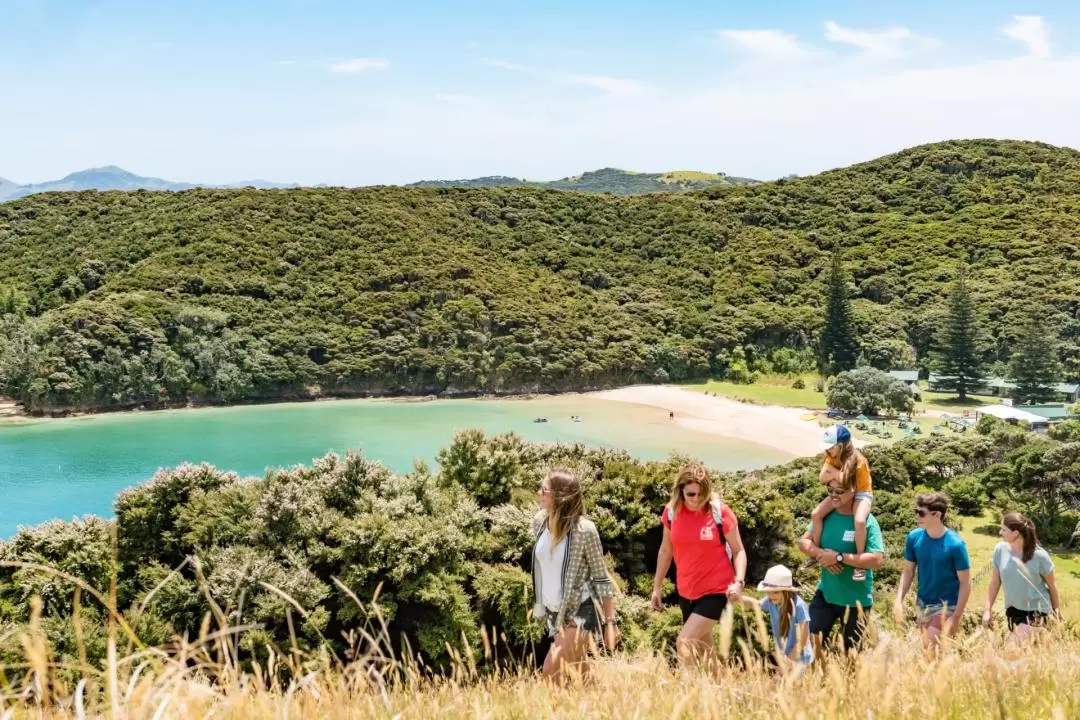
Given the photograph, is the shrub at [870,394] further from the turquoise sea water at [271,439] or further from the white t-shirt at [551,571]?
the white t-shirt at [551,571]

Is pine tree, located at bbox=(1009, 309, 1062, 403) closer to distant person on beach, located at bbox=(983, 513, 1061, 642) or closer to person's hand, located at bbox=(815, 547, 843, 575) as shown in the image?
distant person on beach, located at bbox=(983, 513, 1061, 642)

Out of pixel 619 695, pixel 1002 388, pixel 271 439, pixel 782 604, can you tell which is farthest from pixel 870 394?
pixel 619 695

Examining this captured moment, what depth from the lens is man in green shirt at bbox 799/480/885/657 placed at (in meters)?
4.23

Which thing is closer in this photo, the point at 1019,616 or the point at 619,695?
the point at 619,695

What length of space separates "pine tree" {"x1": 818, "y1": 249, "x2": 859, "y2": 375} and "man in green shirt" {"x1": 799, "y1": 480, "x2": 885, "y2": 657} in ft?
172

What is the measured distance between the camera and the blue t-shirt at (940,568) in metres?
4.21

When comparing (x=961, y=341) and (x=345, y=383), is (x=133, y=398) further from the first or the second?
(x=961, y=341)

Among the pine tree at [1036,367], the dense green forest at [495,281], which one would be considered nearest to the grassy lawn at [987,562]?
the pine tree at [1036,367]

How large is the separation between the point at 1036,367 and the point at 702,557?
47.6m

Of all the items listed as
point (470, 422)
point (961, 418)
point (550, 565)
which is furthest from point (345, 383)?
point (550, 565)

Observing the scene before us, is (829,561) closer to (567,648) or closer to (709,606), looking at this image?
(709,606)

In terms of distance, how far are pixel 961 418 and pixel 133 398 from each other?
46989mm

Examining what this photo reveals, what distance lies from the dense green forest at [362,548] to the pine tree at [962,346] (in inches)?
1533

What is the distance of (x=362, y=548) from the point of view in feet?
29.8
